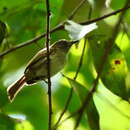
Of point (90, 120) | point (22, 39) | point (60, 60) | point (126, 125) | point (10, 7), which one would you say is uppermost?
point (10, 7)

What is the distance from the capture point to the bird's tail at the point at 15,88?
1.73m

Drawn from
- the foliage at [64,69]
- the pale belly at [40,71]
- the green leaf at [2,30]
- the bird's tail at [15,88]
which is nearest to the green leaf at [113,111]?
the foliage at [64,69]

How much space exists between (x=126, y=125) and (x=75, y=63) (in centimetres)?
35

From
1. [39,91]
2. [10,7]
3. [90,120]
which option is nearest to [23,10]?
[10,7]

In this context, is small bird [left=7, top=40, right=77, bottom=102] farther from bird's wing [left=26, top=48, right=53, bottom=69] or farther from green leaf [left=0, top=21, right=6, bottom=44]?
green leaf [left=0, top=21, right=6, bottom=44]

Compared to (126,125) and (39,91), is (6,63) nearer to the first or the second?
(39,91)

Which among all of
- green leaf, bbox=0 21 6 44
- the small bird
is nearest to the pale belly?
the small bird

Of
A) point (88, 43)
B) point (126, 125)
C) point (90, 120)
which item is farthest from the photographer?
point (88, 43)

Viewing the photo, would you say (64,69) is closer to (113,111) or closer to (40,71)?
(40,71)

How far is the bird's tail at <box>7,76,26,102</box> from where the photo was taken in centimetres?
173

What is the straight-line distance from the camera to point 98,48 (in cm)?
167

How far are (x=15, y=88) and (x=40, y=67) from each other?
0.13 metres

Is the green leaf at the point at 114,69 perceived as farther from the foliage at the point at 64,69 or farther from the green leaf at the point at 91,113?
the green leaf at the point at 91,113

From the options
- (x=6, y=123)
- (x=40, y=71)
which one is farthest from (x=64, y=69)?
(x=6, y=123)
